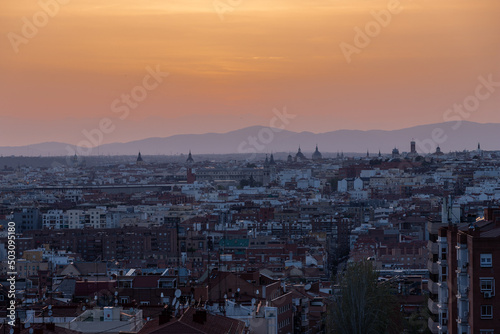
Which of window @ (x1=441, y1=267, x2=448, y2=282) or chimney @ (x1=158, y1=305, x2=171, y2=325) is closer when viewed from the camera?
chimney @ (x1=158, y1=305, x2=171, y2=325)

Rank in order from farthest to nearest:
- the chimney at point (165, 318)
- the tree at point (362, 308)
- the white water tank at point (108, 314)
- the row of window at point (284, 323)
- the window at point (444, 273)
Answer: the row of window at point (284, 323)
the tree at point (362, 308)
the window at point (444, 273)
the white water tank at point (108, 314)
the chimney at point (165, 318)

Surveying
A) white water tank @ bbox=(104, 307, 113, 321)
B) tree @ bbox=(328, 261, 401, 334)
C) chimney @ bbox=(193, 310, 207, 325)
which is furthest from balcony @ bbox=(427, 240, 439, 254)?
white water tank @ bbox=(104, 307, 113, 321)

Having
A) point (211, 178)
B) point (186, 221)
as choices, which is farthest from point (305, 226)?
point (211, 178)

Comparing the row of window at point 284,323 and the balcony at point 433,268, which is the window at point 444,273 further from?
the row of window at point 284,323

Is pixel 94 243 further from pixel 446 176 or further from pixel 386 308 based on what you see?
pixel 446 176

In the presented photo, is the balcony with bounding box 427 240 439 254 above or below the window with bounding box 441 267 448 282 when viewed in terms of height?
above

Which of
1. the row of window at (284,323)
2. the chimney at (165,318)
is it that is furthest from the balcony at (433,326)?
the chimney at (165,318)

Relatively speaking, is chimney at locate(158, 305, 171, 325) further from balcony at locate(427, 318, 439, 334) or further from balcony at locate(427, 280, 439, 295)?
balcony at locate(427, 280, 439, 295)
